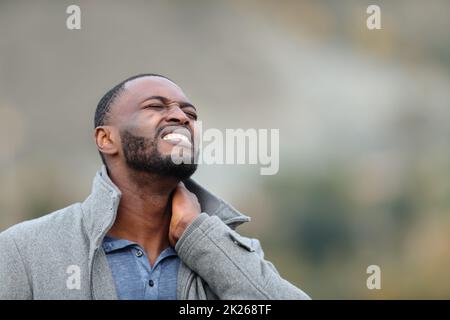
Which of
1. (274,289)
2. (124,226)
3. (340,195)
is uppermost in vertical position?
(124,226)

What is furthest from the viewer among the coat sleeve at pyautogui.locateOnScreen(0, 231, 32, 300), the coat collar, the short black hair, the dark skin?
the short black hair

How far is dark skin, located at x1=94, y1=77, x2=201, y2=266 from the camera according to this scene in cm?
217

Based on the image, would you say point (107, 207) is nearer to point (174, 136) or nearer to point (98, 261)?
point (98, 261)

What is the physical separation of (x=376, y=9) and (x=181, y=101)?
383cm

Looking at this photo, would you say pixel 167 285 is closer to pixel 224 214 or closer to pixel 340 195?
pixel 224 214

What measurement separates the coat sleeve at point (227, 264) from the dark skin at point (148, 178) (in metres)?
0.07

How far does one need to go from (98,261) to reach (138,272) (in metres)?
0.12

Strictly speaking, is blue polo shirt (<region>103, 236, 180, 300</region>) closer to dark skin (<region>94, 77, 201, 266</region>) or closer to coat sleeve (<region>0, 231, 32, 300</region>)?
dark skin (<region>94, 77, 201, 266</region>)

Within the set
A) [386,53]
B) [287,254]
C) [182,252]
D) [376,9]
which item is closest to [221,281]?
[182,252]

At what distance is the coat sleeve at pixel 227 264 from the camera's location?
2.03 meters

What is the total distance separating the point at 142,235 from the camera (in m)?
2.19

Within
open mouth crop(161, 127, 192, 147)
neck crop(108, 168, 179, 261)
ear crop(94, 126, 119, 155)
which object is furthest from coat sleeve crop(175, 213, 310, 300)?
ear crop(94, 126, 119, 155)

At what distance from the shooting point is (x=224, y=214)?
229 cm

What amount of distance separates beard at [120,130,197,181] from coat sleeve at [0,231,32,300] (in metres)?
0.45
